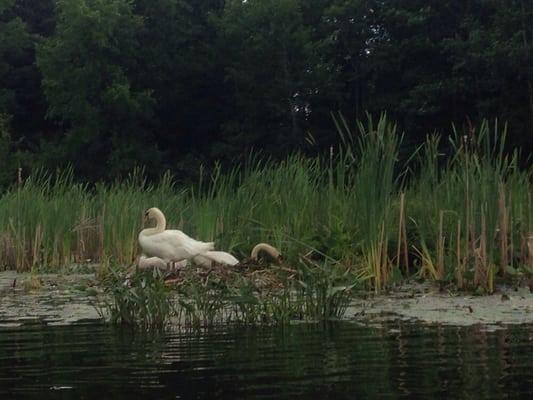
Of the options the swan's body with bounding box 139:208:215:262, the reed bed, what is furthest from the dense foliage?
the swan's body with bounding box 139:208:215:262

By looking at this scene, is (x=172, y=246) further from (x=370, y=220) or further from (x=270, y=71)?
(x=270, y=71)

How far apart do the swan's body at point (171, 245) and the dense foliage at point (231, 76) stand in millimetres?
22089

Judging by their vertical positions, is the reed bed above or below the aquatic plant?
above

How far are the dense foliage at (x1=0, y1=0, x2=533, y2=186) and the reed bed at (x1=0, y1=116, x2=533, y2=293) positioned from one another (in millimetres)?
20661

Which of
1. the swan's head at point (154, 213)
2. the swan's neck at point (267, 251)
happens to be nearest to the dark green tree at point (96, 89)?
the swan's head at point (154, 213)

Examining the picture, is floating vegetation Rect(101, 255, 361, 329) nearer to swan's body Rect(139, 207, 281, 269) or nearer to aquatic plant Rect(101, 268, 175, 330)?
aquatic plant Rect(101, 268, 175, 330)

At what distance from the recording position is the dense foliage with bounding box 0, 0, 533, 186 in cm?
3478

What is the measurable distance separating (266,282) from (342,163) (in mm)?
1516

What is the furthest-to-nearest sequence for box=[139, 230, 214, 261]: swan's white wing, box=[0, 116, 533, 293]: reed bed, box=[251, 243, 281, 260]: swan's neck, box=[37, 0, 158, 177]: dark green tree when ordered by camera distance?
box=[37, 0, 158, 177]: dark green tree
box=[139, 230, 214, 261]: swan's white wing
box=[251, 243, 281, 260]: swan's neck
box=[0, 116, 533, 293]: reed bed

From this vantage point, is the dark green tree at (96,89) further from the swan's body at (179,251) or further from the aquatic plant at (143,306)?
the aquatic plant at (143,306)

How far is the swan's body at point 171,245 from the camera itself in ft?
36.3

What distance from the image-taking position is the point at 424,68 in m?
36.2

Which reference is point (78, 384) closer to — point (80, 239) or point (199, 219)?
point (199, 219)

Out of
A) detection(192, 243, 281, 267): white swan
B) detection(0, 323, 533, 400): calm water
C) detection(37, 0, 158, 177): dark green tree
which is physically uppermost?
Result: detection(37, 0, 158, 177): dark green tree
